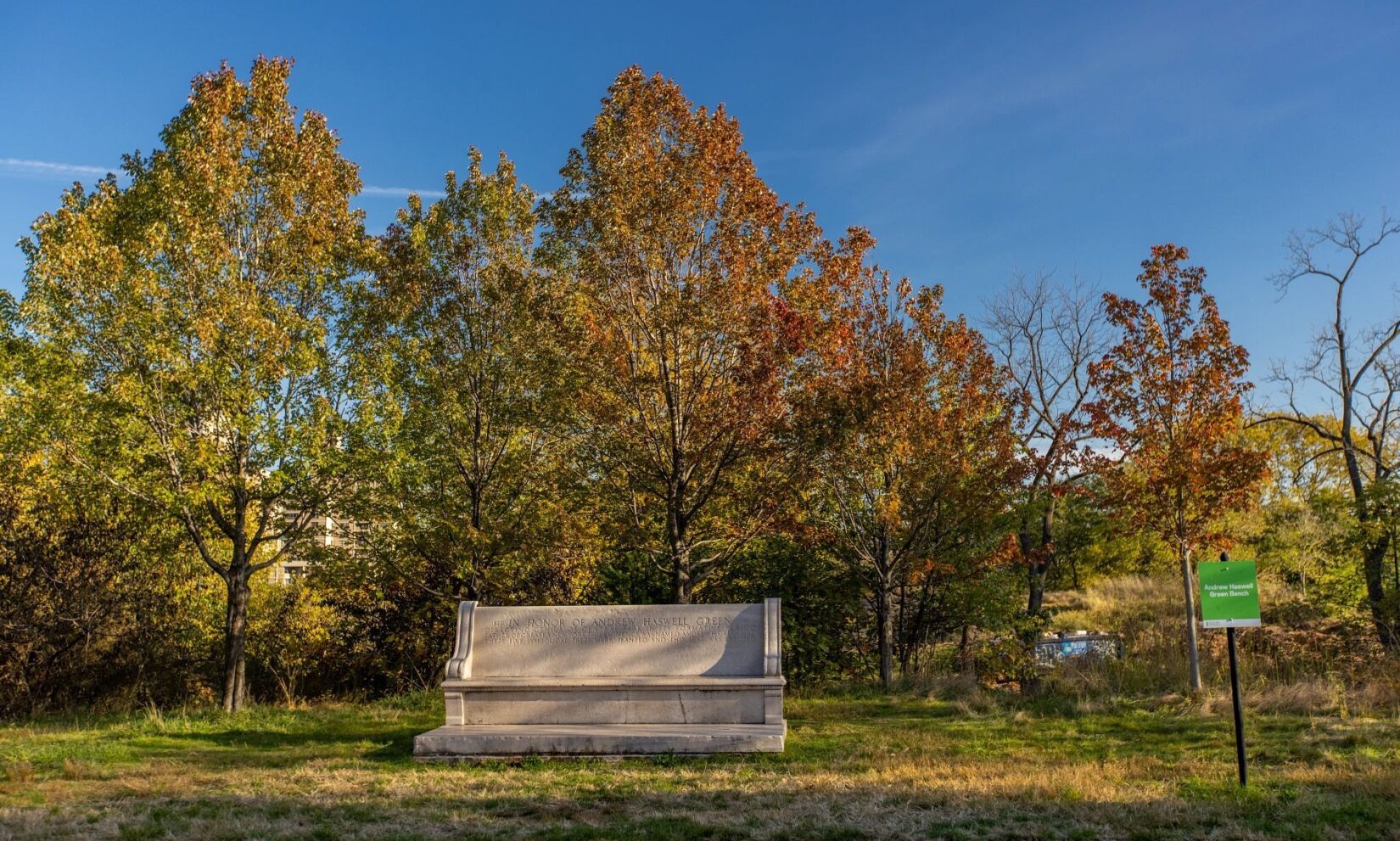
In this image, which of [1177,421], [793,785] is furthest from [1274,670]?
[793,785]

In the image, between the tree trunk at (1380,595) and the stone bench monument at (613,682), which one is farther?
the tree trunk at (1380,595)

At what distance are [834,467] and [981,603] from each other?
14.3 feet

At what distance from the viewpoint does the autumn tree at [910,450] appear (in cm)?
1366

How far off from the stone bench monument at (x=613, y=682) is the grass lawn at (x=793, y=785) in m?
0.21

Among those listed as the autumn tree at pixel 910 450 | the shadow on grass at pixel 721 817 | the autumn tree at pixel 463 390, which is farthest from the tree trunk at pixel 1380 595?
the autumn tree at pixel 463 390

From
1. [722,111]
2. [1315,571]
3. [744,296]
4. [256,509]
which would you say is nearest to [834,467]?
[744,296]

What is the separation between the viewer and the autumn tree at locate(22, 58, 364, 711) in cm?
1202

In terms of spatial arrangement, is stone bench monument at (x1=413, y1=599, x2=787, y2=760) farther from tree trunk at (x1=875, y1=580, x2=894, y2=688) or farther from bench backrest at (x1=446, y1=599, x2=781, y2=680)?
tree trunk at (x1=875, y1=580, x2=894, y2=688)

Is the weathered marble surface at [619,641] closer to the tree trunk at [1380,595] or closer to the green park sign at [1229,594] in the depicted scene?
the green park sign at [1229,594]

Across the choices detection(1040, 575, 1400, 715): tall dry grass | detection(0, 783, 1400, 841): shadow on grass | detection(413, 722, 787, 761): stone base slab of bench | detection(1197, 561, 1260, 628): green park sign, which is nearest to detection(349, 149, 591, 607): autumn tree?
detection(413, 722, 787, 761): stone base slab of bench

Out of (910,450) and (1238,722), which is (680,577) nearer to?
(910,450)

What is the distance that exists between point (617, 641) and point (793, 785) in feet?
9.66

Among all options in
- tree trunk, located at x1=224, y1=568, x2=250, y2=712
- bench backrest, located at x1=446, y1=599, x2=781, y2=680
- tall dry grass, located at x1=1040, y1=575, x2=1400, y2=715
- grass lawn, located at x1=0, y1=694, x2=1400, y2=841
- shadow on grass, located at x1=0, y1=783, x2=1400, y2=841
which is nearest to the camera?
shadow on grass, located at x1=0, y1=783, x2=1400, y2=841

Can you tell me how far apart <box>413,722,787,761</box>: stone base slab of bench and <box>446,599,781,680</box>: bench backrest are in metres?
0.82
